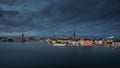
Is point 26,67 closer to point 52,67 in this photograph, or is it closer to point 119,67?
point 52,67

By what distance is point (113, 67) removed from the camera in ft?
235

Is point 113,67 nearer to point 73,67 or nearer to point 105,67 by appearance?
point 105,67

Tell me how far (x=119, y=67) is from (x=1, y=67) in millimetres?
44272

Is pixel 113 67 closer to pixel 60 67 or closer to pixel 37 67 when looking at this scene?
pixel 60 67

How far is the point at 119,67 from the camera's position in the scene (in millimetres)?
71000

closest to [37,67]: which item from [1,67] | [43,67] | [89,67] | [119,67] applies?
[43,67]

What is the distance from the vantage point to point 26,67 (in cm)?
7012

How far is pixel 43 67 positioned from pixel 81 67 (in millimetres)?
14315

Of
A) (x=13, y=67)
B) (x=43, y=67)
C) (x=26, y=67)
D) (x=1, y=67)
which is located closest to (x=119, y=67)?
(x=43, y=67)

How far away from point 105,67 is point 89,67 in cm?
604

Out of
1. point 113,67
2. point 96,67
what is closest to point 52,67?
point 96,67

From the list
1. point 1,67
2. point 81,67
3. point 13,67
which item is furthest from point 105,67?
point 1,67

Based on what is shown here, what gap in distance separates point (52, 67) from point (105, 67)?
20038 mm

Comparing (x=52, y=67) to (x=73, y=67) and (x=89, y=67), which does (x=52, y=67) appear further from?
(x=89, y=67)
